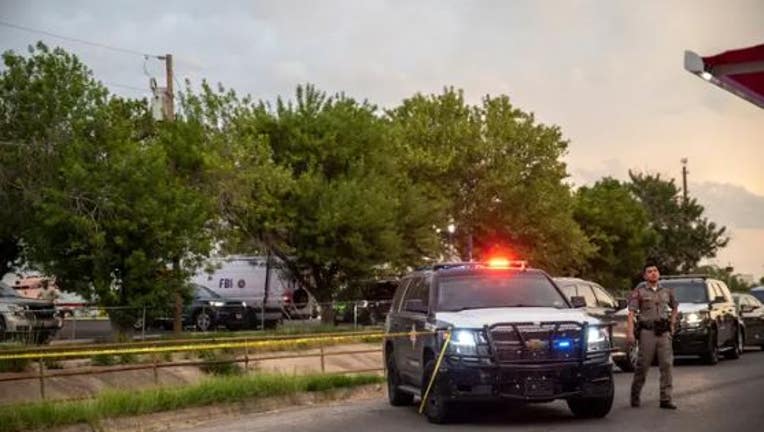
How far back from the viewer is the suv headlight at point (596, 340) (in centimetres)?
1138

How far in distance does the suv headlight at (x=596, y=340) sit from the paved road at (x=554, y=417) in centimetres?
85

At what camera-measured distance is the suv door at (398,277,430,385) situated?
12.5 m

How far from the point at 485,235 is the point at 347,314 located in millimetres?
17044

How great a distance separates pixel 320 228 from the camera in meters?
33.1

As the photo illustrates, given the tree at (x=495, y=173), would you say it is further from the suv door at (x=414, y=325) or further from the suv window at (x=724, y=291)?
the suv door at (x=414, y=325)

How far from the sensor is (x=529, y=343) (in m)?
11.1

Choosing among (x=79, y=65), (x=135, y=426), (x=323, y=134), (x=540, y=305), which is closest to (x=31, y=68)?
(x=79, y=65)

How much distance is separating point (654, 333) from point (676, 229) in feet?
217

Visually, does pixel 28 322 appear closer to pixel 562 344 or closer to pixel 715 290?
pixel 715 290

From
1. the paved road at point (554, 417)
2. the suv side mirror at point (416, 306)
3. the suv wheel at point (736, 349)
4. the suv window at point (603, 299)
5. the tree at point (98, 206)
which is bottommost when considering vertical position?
the paved road at point (554, 417)

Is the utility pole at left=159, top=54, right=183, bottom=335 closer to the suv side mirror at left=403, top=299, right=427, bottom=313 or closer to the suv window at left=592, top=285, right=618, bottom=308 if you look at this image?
the suv window at left=592, top=285, right=618, bottom=308

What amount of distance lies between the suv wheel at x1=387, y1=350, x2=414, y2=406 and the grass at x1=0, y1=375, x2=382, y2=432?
2.13 metres

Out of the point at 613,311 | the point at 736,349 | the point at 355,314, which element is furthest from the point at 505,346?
the point at 355,314

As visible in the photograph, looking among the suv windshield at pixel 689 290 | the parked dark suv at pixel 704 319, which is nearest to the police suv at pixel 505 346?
the parked dark suv at pixel 704 319
